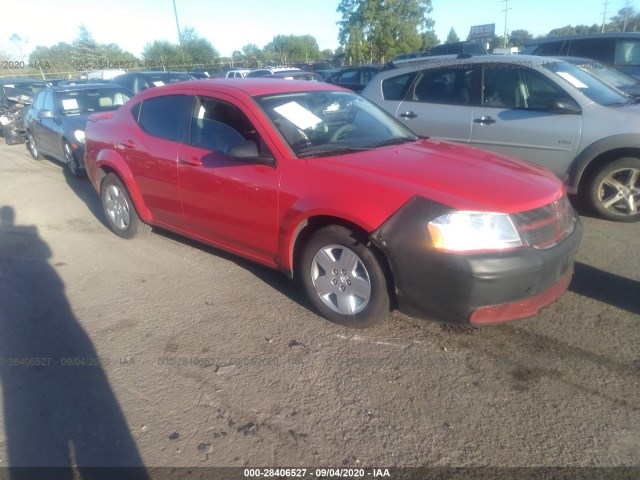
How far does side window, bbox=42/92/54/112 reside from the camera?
9.22 m

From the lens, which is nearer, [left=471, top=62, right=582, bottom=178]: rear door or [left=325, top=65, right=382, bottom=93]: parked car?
[left=471, top=62, right=582, bottom=178]: rear door

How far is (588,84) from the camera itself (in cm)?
546

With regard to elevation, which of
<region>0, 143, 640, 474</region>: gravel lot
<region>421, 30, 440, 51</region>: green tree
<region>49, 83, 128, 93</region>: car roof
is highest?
<region>421, 30, 440, 51</region>: green tree

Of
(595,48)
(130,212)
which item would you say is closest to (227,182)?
(130,212)

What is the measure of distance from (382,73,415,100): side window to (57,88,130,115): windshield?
18.4 feet

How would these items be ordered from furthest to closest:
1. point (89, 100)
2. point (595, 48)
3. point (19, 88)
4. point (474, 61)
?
point (19, 88)
point (595, 48)
point (89, 100)
point (474, 61)

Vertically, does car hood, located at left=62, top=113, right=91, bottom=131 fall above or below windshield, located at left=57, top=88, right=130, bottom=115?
below

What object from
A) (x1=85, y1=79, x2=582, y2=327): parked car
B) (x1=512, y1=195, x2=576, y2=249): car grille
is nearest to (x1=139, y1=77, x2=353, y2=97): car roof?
(x1=85, y1=79, x2=582, y2=327): parked car

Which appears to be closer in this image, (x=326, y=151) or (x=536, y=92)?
(x=326, y=151)

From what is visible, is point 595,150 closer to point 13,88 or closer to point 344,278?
point 344,278

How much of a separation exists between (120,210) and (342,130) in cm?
285

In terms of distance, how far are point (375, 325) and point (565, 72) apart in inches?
156

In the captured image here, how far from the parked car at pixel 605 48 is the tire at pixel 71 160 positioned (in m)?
9.00

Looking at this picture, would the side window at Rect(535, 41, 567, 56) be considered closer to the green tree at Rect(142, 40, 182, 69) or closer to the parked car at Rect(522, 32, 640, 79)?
the parked car at Rect(522, 32, 640, 79)
